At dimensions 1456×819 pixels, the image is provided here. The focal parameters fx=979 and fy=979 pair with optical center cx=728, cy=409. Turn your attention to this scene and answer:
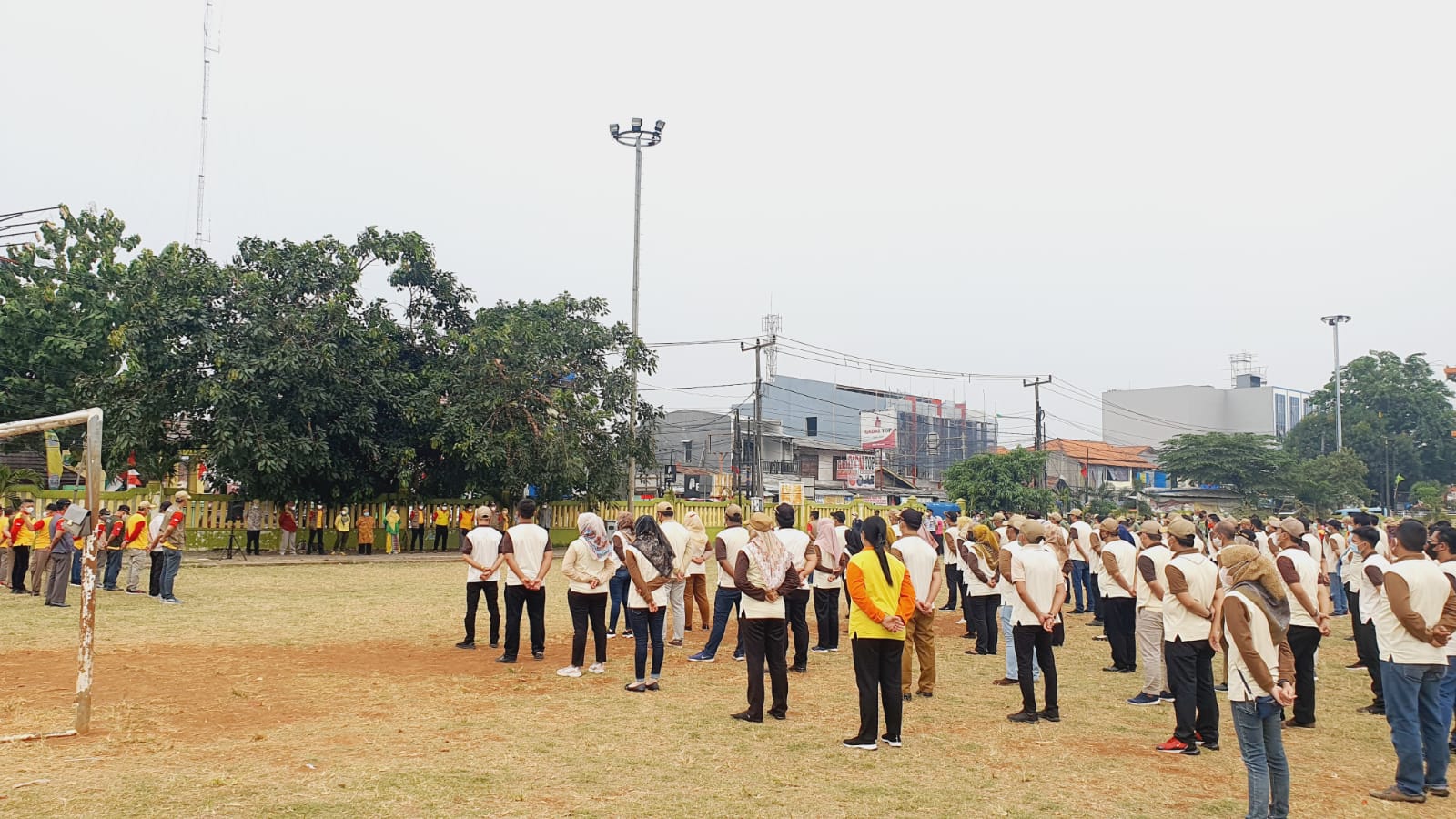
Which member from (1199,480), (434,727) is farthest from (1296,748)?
(1199,480)

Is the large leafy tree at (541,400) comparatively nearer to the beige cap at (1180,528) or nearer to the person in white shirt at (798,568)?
the person in white shirt at (798,568)

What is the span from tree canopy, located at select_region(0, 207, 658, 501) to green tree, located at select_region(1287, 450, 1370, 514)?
38669mm

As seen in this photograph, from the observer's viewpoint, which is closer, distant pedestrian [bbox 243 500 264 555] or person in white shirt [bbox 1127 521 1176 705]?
person in white shirt [bbox 1127 521 1176 705]

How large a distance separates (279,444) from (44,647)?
14.4 meters

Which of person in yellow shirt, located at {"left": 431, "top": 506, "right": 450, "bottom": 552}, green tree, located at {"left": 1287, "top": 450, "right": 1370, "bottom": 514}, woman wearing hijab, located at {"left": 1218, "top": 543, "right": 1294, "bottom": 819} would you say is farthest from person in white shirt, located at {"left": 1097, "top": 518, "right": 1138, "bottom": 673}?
green tree, located at {"left": 1287, "top": 450, "right": 1370, "bottom": 514}

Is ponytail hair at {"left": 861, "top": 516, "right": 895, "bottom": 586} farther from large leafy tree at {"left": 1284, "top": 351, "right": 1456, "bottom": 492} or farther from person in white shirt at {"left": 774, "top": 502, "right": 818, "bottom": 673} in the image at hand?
large leafy tree at {"left": 1284, "top": 351, "right": 1456, "bottom": 492}

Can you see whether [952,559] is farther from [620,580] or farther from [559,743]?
[559,743]

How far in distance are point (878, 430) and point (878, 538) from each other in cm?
6156

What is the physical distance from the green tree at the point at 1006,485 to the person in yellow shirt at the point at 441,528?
22023mm

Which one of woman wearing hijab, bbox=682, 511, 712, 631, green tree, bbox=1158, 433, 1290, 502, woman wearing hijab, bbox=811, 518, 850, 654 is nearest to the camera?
woman wearing hijab, bbox=811, 518, 850, 654

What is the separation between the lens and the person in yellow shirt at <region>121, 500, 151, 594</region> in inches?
657

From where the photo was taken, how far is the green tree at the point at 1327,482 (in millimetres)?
52031

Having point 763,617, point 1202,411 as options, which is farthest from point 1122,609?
point 1202,411

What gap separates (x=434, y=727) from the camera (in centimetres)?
808
